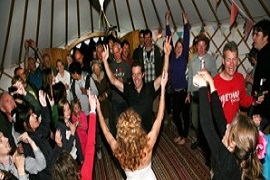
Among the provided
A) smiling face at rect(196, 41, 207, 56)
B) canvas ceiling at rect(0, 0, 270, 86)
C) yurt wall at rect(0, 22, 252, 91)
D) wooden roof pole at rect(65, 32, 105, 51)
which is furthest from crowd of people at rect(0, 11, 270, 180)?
wooden roof pole at rect(65, 32, 105, 51)

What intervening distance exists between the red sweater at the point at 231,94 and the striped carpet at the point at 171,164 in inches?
33.5

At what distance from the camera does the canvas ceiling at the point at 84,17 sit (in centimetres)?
425

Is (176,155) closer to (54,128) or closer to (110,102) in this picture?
(110,102)

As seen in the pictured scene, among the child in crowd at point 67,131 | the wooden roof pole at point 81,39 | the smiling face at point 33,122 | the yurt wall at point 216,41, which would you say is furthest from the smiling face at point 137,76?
the wooden roof pole at point 81,39

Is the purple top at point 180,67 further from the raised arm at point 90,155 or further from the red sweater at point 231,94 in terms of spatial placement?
the raised arm at point 90,155

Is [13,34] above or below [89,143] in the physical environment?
above

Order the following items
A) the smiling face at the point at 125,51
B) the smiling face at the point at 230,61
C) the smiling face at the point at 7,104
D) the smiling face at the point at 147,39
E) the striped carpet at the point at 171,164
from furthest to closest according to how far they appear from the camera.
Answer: the smiling face at the point at 125,51, the smiling face at the point at 147,39, the striped carpet at the point at 171,164, the smiling face at the point at 7,104, the smiling face at the point at 230,61

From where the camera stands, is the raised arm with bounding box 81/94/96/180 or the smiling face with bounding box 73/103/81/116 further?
the smiling face with bounding box 73/103/81/116

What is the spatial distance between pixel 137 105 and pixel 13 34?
2656 mm

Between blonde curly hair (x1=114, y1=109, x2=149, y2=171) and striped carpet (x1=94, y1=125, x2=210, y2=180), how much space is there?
137 cm

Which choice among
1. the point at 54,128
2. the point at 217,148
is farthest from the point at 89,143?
the point at 54,128

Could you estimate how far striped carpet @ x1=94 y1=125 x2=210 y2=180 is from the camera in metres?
3.05

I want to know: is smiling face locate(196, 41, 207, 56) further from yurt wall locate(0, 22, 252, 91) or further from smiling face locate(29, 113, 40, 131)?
yurt wall locate(0, 22, 252, 91)

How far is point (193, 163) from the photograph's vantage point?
3223 mm
